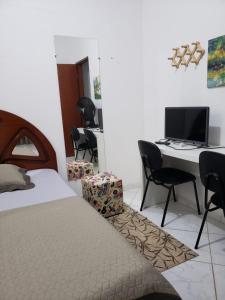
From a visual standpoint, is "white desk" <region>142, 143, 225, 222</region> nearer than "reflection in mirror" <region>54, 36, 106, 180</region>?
Yes

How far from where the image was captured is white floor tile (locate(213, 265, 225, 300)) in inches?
53.5

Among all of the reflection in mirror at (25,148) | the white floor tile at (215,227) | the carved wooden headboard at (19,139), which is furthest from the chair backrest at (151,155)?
the reflection in mirror at (25,148)

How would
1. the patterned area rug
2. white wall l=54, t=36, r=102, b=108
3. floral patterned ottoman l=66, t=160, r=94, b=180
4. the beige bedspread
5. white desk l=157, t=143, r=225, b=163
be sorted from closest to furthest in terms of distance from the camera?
the beige bedspread < the patterned area rug < white desk l=157, t=143, r=225, b=163 < white wall l=54, t=36, r=102, b=108 < floral patterned ottoman l=66, t=160, r=94, b=180

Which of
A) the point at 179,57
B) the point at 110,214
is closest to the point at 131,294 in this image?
the point at 110,214

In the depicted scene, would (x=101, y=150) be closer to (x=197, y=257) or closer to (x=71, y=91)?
(x=71, y=91)

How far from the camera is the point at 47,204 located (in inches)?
59.1

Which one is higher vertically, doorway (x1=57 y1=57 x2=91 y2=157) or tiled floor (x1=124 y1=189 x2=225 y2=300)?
doorway (x1=57 y1=57 x2=91 y2=157)

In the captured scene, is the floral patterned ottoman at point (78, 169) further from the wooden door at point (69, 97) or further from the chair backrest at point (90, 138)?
the chair backrest at point (90, 138)

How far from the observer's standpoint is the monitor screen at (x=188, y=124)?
6.73ft

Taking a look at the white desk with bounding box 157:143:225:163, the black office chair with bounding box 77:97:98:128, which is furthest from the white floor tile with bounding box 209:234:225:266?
the black office chair with bounding box 77:97:98:128

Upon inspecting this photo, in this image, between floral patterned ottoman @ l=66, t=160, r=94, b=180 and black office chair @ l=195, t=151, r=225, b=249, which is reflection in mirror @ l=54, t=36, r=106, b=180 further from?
black office chair @ l=195, t=151, r=225, b=249

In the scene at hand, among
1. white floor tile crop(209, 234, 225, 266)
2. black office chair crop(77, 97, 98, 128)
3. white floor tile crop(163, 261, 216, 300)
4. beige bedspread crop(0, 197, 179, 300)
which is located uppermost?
black office chair crop(77, 97, 98, 128)

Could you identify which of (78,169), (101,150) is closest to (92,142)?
(101,150)

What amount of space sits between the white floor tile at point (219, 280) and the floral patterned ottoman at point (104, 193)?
1061 mm
